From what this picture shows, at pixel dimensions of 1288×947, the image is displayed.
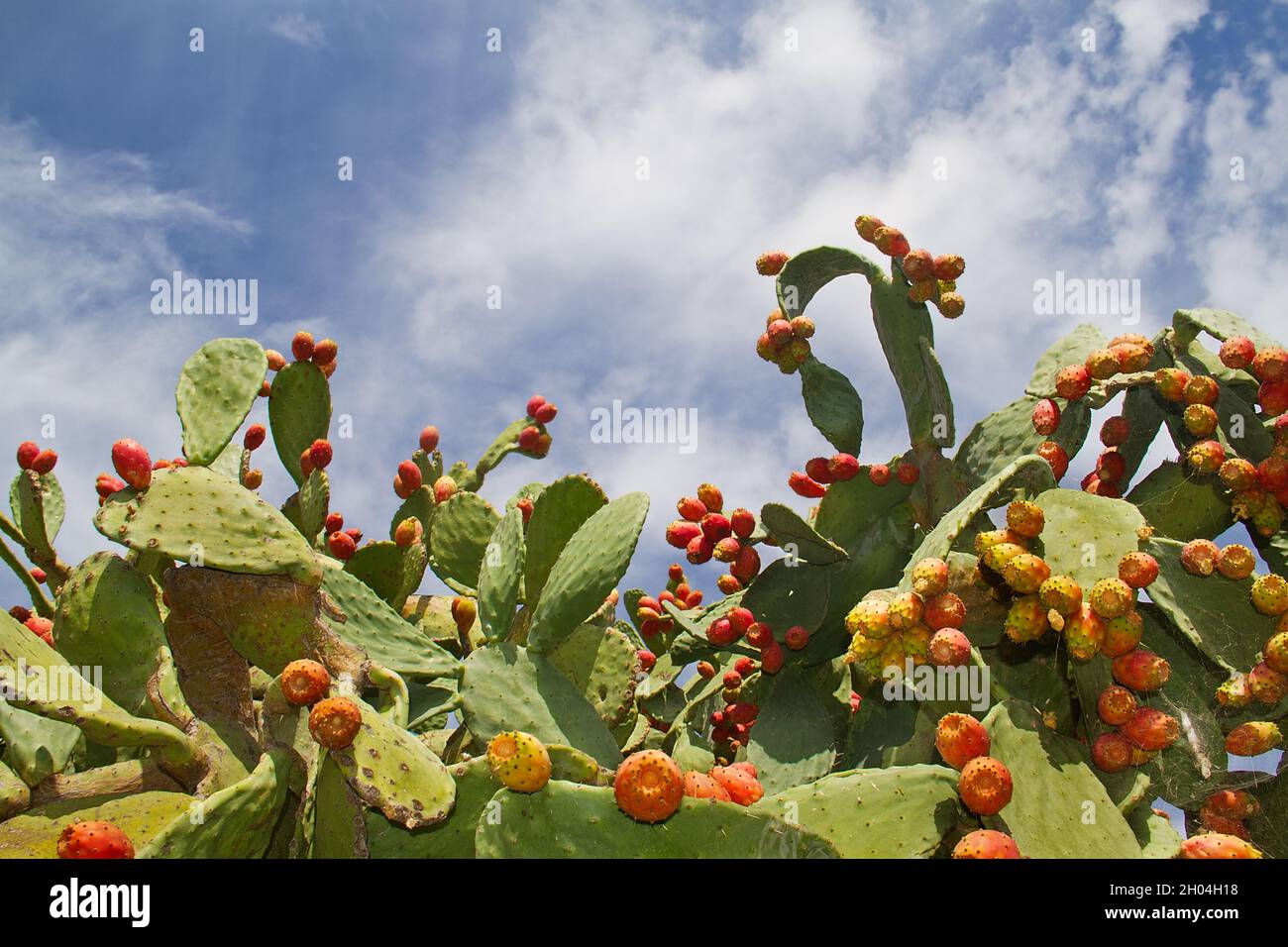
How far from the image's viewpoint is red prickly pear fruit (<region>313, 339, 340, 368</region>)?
3541 mm

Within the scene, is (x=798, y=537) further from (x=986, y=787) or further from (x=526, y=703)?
(x=986, y=787)

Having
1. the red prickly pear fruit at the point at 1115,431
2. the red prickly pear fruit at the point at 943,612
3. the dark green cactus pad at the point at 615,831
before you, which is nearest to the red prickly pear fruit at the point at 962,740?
the red prickly pear fruit at the point at 943,612

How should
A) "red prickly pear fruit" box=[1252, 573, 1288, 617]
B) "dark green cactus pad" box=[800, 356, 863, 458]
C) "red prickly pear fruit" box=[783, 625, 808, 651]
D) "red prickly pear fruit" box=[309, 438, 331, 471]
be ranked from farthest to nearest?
"red prickly pear fruit" box=[309, 438, 331, 471], "dark green cactus pad" box=[800, 356, 863, 458], "red prickly pear fruit" box=[783, 625, 808, 651], "red prickly pear fruit" box=[1252, 573, 1288, 617]

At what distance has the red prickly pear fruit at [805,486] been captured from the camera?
3.19 meters

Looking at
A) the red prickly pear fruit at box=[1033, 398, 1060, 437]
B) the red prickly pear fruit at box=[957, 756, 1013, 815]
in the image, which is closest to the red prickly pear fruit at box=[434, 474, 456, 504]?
the red prickly pear fruit at box=[1033, 398, 1060, 437]

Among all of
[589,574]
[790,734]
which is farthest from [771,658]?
[589,574]

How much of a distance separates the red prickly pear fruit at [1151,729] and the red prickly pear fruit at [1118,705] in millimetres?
15

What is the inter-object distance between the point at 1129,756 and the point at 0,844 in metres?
2.13

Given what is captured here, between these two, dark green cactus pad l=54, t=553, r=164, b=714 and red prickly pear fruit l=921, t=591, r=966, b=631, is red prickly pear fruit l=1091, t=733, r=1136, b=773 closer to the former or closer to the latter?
red prickly pear fruit l=921, t=591, r=966, b=631

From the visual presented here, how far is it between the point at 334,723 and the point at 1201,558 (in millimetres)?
1775

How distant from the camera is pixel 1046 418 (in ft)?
8.85

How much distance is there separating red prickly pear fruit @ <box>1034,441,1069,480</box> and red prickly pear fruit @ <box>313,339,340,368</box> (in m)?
2.31
